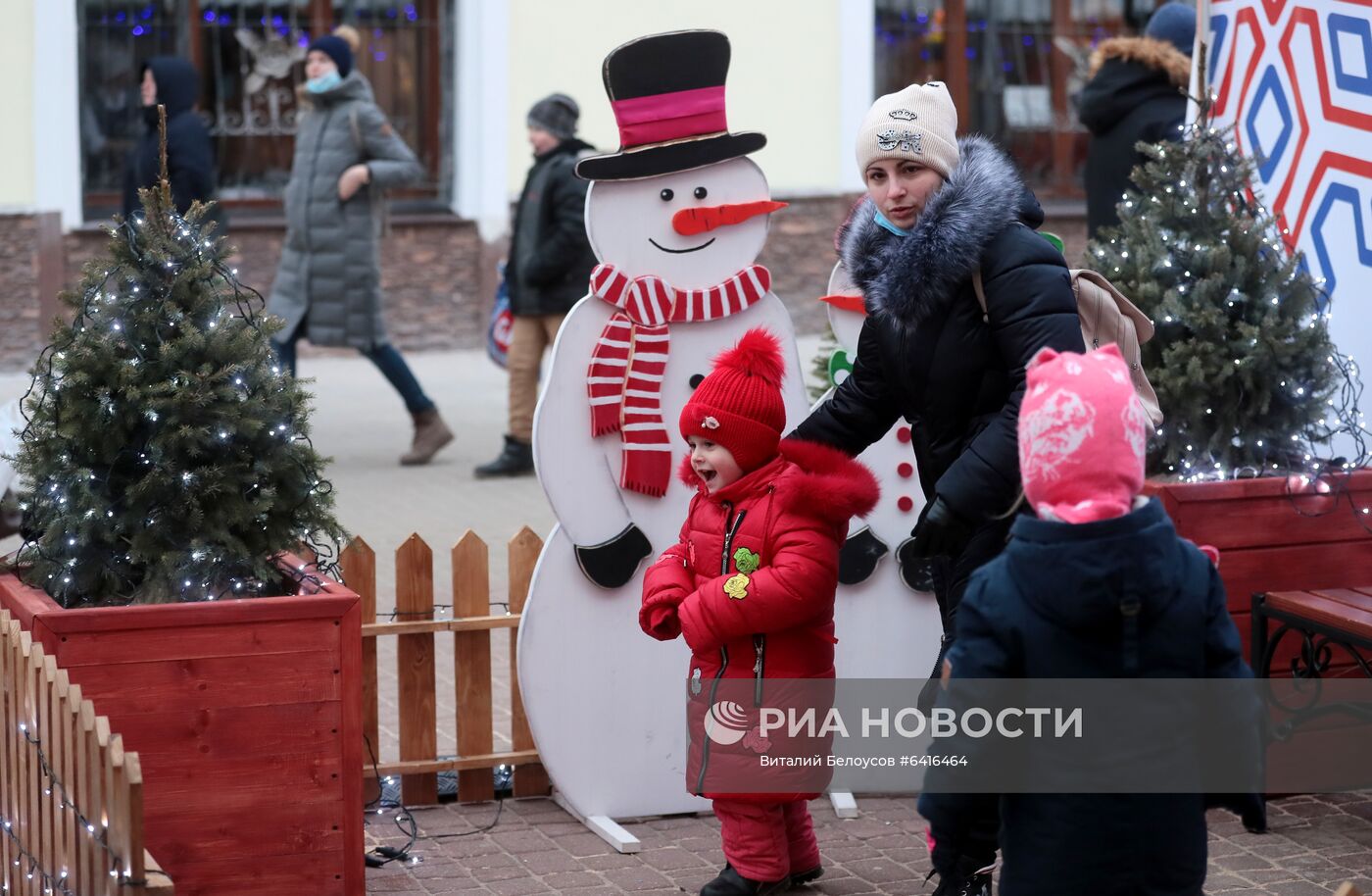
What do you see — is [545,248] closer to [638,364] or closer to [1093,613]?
[638,364]

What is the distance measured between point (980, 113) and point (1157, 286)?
1292 centimetres

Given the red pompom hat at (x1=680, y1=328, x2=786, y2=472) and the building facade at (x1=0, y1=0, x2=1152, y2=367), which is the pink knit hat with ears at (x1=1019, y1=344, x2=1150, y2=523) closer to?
the red pompom hat at (x1=680, y1=328, x2=786, y2=472)

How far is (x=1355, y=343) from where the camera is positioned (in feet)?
20.7

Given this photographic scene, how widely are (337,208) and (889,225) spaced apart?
6.76 m

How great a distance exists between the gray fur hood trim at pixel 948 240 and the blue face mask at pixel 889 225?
0.01 m

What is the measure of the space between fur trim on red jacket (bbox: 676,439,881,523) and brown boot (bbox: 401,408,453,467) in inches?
267

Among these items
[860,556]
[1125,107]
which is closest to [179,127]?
[1125,107]

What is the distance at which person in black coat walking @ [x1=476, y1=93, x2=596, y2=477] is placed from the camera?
999cm

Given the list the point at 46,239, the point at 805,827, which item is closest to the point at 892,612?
the point at 805,827

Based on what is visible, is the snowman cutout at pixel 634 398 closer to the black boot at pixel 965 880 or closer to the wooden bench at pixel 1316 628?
the black boot at pixel 965 880

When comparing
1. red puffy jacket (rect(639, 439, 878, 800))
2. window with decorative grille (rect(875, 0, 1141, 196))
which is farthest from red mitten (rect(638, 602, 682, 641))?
window with decorative grille (rect(875, 0, 1141, 196))

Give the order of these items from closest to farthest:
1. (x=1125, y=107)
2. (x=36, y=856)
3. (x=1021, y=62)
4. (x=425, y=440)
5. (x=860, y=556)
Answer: (x=36, y=856), (x=860, y=556), (x=1125, y=107), (x=425, y=440), (x=1021, y=62)

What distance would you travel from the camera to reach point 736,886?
461 centimetres

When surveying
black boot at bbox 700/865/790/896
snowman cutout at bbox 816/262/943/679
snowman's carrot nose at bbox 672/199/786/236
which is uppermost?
snowman's carrot nose at bbox 672/199/786/236
